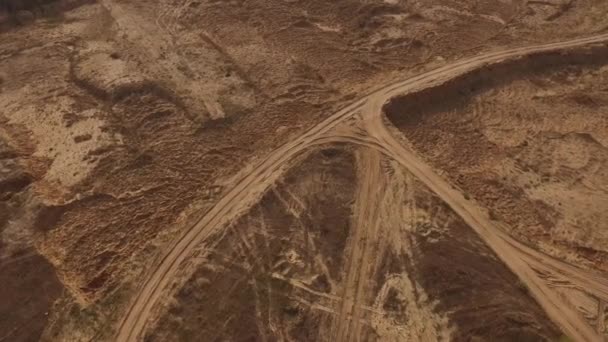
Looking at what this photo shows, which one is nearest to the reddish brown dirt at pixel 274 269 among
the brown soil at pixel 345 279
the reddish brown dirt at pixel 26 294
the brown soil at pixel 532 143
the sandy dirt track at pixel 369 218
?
the brown soil at pixel 345 279

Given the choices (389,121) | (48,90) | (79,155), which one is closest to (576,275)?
(389,121)

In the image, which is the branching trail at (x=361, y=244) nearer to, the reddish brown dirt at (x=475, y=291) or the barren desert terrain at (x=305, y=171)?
the barren desert terrain at (x=305, y=171)

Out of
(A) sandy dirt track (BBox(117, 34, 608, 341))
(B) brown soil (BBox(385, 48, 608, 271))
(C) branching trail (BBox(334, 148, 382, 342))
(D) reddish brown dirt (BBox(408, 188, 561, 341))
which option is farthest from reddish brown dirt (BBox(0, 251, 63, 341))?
(B) brown soil (BBox(385, 48, 608, 271))

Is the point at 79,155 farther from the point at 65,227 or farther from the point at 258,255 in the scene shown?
the point at 258,255

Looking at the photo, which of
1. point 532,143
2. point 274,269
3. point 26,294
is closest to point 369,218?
point 274,269

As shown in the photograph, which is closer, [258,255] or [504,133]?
[258,255]

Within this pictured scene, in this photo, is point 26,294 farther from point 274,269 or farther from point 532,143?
point 532,143
